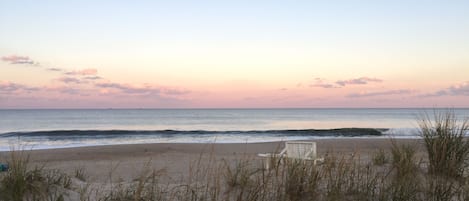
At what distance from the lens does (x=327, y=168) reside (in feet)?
15.7

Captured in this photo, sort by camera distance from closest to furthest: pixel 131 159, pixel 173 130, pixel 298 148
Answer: pixel 298 148, pixel 131 159, pixel 173 130

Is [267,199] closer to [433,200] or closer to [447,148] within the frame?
[433,200]

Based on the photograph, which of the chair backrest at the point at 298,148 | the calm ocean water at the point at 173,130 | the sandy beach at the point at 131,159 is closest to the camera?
the chair backrest at the point at 298,148

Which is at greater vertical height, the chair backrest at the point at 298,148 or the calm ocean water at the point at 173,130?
the chair backrest at the point at 298,148

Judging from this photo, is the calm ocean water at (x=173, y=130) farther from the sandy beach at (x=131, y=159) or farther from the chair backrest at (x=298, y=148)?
the chair backrest at (x=298, y=148)

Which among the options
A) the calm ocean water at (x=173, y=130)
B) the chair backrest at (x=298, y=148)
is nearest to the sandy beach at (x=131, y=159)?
the chair backrest at (x=298, y=148)

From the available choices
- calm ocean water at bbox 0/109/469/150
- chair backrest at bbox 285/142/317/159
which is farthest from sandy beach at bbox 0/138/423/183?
calm ocean water at bbox 0/109/469/150

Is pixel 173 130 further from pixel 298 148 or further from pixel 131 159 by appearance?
pixel 298 148

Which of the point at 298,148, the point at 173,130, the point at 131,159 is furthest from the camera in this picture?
the point at 173,130

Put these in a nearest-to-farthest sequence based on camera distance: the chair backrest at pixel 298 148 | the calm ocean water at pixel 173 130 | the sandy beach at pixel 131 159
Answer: the chair backrest at pixel 298 148
the sandy beach at pixel 131 159
the calm ocean water at pixel 173 130

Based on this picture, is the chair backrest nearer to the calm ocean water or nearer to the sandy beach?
the sandy beach

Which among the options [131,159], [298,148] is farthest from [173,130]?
[298,148]

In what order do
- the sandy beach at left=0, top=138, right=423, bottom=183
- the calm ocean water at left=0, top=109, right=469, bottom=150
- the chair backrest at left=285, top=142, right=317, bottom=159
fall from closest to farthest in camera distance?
the chair backrest at left=285, top=142, right=317, bottom=159 → the sandy beach at left=0, top=138, right=423, bottom=183 → the calm ocean water at left=0, top=109, right=469, bottom=150

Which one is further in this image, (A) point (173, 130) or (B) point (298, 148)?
(A) point (173, 130)
